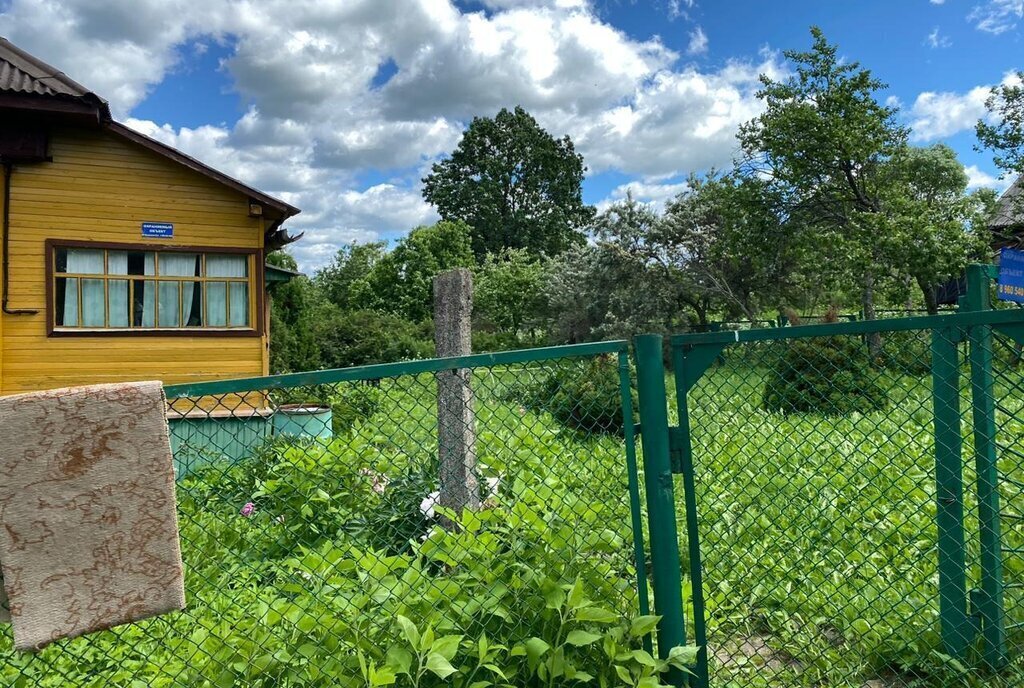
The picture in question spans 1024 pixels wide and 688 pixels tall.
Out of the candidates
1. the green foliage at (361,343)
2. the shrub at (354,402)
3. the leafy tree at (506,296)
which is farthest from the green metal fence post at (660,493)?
the leafy tree at (506,296)

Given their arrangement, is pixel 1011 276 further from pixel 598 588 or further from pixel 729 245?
pixel 729 245

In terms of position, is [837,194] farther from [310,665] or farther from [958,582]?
[310,665]

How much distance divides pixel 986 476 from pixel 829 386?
590mm

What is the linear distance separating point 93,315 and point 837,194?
604 inches

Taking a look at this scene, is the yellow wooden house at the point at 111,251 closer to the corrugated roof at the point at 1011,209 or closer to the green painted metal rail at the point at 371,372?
the green painted metal rail at the point at 371,372

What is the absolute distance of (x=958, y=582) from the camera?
255 cm

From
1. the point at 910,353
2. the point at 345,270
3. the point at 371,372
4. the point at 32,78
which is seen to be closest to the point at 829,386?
the point at 910,353

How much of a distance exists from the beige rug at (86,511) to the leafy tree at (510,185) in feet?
118

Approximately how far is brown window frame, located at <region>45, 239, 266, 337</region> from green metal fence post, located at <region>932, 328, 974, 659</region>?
A: 825 cm

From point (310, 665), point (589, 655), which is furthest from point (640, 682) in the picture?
point (310, 665)

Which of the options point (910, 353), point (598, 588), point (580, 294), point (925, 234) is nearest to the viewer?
point (598, 588)

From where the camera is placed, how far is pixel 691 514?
2.15m

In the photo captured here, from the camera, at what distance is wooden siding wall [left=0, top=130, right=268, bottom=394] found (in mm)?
8242

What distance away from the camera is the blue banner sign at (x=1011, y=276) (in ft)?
7.79
